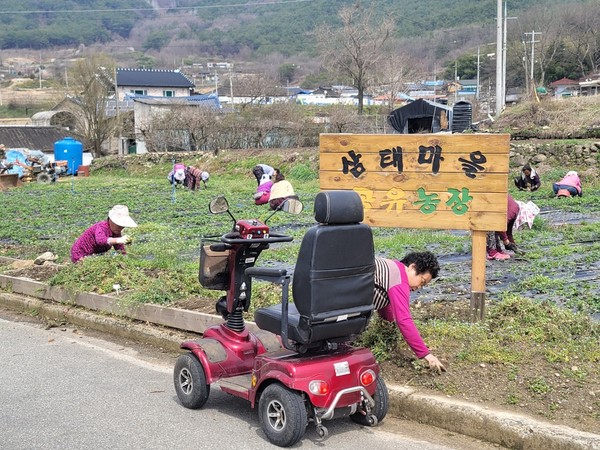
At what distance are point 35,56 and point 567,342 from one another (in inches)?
7266

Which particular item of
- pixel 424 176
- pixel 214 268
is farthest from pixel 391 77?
pixel 214 268

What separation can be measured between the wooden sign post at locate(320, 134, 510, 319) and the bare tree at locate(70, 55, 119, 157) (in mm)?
48366

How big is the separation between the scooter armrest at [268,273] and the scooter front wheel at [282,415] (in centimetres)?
73

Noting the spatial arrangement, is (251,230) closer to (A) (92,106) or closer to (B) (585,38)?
(A) (92,106)

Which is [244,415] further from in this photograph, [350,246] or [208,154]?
[208,154]

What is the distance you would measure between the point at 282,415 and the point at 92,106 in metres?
50.8

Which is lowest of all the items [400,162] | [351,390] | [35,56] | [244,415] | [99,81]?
[244,415]

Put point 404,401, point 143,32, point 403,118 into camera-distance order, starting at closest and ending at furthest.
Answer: point 404,401 → point 403,118 → point 143,32

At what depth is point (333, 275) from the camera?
486 cm

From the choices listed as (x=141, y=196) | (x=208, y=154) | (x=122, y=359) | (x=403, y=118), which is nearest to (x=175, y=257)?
(x=122, y=359)

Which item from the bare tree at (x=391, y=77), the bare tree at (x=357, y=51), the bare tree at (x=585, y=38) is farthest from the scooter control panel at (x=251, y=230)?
the bare tree at (x=585, y=38)

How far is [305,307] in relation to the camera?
190 inches

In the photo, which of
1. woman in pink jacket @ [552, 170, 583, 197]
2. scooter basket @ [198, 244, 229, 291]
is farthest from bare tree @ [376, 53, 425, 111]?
scooter basket @ [198, 244, 229, 291]

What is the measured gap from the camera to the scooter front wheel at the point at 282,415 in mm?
4770
